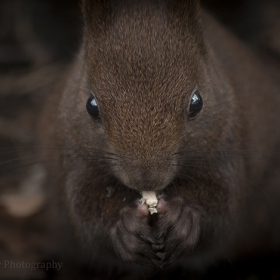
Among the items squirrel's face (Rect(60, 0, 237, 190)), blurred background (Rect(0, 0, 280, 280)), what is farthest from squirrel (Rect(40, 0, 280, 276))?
blurred background (Rect(0, 0, 280, 280))

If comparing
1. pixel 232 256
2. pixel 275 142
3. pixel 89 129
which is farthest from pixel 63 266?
pixel 275 142

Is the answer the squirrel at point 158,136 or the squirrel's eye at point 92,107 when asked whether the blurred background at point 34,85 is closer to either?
the squirrel at point 158,136

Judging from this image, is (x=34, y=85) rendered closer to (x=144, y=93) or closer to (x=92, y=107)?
(x=92, y=107)

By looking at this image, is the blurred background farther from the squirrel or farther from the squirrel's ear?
the squirrel's ear

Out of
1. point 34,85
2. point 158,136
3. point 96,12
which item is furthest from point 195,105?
point 34,85

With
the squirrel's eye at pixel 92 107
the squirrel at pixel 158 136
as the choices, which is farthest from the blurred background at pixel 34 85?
the squirrel's eye at pixel 92 107

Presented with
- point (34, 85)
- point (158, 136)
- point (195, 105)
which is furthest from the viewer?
point (34, 85)
